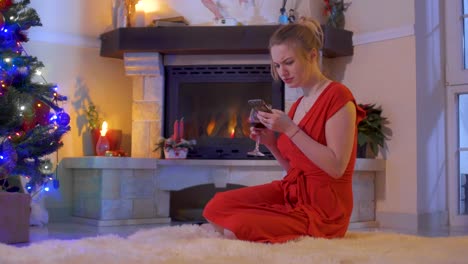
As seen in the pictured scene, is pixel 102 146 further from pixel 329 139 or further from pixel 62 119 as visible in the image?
pixel 329 139

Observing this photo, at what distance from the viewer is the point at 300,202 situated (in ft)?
7.36

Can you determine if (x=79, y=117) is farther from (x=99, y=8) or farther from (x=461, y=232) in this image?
(x=461, y=232)

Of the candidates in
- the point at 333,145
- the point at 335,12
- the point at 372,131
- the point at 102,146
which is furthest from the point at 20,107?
the point at 335,12

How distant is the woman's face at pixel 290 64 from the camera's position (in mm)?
2201

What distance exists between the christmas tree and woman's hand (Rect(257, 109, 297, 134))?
A: 1576mm

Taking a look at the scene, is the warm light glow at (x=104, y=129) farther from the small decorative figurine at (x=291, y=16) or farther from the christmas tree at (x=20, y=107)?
the small decorative figurine at (x=291, y=16)

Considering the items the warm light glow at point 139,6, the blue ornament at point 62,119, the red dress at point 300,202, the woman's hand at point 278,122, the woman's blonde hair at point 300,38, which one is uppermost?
the warm light glow at point 139,6

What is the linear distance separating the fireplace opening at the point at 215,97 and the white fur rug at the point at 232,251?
2.46 m

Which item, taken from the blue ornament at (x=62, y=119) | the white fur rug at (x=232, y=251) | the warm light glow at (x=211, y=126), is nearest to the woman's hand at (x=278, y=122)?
the white fur rug at (x=232, y=251)

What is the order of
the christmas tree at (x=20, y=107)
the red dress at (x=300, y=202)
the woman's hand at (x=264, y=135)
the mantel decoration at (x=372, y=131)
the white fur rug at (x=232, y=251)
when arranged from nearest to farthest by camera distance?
1. the white fur rug at (x=232, y=251)
2. the red dress at (x=300, y=202)
3. the woman's hand at (x=264, y=135)
4. the christmas tree at (x=20, y=107)
5. the mantel decoration at (x=372, y=131)

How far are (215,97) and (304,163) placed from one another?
259 centimetres

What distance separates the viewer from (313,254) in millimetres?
1789

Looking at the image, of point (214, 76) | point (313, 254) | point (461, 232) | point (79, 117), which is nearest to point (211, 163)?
point (214, 76)

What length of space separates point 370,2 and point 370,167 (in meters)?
1.32
